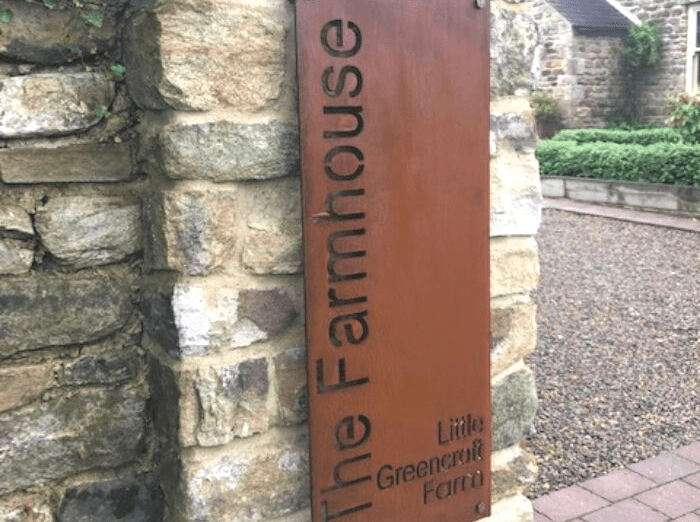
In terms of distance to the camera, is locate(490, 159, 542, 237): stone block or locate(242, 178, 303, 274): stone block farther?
locate(490, 159, 542, 237): stone block

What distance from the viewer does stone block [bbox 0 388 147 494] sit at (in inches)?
60.5

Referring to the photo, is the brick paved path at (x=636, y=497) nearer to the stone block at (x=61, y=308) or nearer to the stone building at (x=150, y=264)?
the stone building at (x=150, y=264)

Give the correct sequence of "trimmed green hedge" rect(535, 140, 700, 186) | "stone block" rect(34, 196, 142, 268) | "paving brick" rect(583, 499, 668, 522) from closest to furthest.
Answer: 1. "stone block" rect(34, 196, 142, 268)
2. "paving brick" rect(583, 499, 668, 522)
3. "trimmed green hedge" rect(535, 140, 700, 186)

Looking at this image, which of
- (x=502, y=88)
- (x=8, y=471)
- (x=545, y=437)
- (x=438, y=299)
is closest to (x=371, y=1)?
(x=502, y=88)

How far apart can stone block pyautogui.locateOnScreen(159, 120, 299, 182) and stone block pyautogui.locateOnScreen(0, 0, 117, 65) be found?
270 mm

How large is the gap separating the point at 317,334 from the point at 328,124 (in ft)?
1.35

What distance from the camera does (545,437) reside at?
3.80 meters

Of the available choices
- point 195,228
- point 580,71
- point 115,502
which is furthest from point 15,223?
point 580,71

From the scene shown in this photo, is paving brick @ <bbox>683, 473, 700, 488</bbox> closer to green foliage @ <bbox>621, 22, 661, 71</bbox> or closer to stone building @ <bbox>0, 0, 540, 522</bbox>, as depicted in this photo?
stone building @ <bbox>0, 0, 540, 522</bbox>

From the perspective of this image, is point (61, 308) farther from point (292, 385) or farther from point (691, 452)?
point (691, 452)

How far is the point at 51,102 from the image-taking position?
59.8 inches

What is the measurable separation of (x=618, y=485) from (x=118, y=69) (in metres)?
2.59

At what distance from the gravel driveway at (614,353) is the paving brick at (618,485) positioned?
106 mm

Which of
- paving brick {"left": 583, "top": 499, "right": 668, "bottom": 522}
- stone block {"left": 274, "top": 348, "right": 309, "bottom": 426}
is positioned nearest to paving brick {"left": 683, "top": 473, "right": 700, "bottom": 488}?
paving brick {"left": 583, "top": 499, "right": 668, "bottom": 522}
